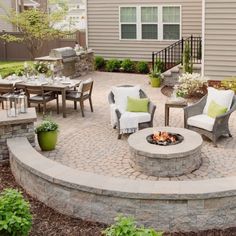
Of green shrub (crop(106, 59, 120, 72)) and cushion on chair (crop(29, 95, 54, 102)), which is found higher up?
green shrub (crop(106, 59, 120, 72))

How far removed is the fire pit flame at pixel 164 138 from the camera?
29.9 ft

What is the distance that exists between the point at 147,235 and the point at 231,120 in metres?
7.59

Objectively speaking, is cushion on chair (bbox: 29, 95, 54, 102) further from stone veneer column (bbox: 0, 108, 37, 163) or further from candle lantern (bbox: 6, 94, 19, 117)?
stone veneer column (bbox: 0, 108, 37, 163)

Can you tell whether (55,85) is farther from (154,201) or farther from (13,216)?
(13,216)

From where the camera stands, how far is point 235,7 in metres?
14.5

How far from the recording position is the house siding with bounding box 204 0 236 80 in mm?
14659

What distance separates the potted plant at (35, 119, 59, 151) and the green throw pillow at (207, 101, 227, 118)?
3640 mm

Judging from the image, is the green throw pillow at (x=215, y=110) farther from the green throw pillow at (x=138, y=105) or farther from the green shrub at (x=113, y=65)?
the green shrub at (x=113, y=65)

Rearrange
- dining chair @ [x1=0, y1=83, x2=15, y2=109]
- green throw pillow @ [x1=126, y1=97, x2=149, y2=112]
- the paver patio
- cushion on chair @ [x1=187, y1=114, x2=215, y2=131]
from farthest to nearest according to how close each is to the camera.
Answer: dining chair @ [x1=0, y1=83, x2=15, y2=109]
green throw pillow @ [x1=126, y1=97, x2=149, y2=112]
cushion on chair @ [x1=187, y1=114, x2=215, y2=131]
the paver patio

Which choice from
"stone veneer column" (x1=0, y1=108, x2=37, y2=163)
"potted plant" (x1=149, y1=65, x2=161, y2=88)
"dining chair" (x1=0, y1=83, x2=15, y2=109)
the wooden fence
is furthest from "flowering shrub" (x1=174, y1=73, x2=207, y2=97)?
the wooden fence

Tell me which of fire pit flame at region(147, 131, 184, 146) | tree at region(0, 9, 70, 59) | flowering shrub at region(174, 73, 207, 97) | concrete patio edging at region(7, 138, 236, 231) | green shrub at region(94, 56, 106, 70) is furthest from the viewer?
tree at region(0, 9, 70, 59)

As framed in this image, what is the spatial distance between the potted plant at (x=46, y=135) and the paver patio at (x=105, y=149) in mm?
175

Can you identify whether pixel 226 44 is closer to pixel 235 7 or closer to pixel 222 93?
pixel 235 7

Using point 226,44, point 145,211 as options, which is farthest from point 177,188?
point 226,44
